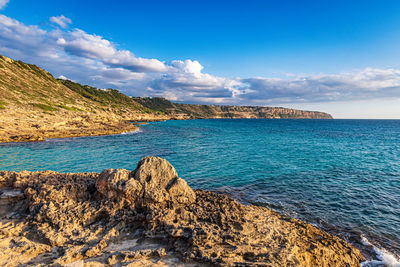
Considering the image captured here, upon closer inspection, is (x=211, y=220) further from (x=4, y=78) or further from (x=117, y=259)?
(x=4, y=78)

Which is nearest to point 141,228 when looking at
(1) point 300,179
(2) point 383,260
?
(2) point 383,260

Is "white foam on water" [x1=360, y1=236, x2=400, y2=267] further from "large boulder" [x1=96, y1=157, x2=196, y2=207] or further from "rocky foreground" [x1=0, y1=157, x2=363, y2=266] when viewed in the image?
"large boulder" [x1=96, y1=157, x2=196, y2=207]

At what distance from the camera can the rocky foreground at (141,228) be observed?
7973mm

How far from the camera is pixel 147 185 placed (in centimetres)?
1159

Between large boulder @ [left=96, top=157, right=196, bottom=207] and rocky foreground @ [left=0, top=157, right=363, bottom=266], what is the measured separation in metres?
0.06

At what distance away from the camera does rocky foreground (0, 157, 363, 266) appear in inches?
314

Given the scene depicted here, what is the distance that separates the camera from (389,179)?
76.7 feet

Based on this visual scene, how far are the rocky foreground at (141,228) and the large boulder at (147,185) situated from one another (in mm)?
55

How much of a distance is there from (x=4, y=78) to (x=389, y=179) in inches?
5054

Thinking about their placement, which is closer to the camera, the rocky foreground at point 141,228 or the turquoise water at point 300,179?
the rocky foreground at point 141,228

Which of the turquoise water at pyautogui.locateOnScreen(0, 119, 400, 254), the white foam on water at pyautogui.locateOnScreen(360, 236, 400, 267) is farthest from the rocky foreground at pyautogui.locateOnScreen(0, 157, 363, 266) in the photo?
the turquoise water at pyautogui.locateOnScreen(0, 119, 400, 254)

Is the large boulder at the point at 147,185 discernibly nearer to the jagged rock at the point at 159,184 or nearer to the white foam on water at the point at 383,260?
the jagged rock at the point at 159,184

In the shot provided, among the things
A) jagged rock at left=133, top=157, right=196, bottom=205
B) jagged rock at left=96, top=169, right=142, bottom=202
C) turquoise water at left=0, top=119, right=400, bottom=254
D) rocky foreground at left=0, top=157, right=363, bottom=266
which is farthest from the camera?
turquoise water at left=0, top=119, right=400, bottom=254

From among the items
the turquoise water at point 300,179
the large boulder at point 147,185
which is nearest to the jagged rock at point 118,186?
the large boulder at point 147,185
